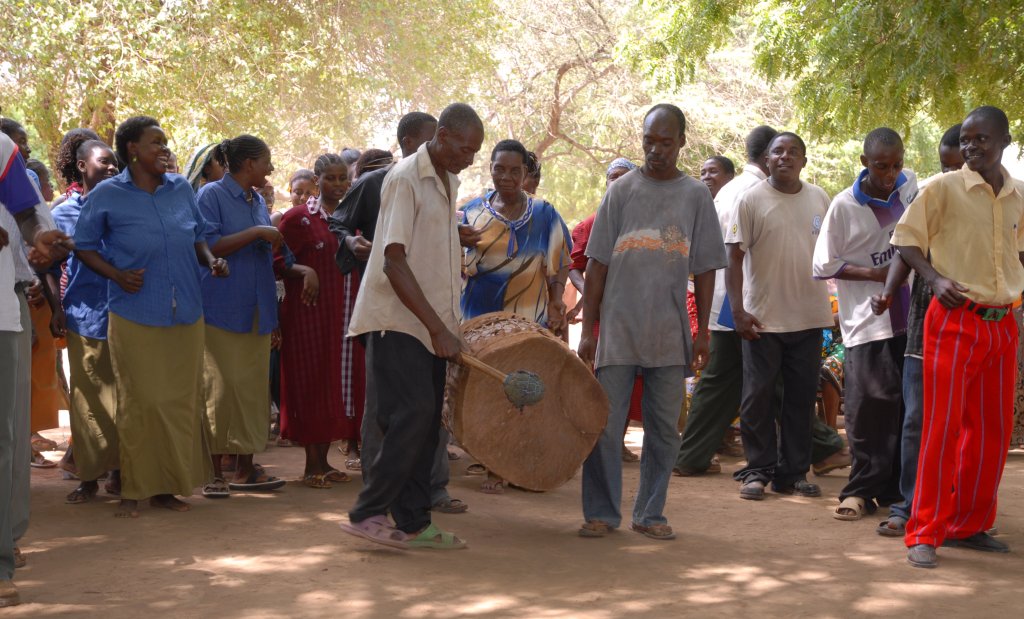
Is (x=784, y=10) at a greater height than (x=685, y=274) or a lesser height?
greater

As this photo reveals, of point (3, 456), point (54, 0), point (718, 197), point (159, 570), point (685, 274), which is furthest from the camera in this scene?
point (54, 0)

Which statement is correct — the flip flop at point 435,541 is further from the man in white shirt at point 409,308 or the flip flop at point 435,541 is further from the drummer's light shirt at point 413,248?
the drummer's light shirt at point 413,248

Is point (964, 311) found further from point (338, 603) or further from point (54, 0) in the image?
point (54, 0)

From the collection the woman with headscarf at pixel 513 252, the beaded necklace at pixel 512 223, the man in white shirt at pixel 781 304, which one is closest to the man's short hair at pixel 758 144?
the man in white shirt at pixel 781 304

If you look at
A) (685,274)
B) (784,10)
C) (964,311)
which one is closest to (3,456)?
(685,274)

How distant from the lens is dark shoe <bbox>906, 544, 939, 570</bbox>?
5352mm

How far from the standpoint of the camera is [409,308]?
514 centimetres

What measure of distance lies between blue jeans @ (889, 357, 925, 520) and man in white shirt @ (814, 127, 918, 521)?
423mm

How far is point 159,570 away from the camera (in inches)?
200

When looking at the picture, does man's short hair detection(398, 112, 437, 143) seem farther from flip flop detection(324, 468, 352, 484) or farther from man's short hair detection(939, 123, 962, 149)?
man's short hair detection(939, 123, 962, 149)

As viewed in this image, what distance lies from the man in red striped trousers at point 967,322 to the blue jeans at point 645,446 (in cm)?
118

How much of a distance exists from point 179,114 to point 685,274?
1599 centimetres

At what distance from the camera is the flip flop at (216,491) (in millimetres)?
6832

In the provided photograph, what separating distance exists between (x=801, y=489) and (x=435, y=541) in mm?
2811
